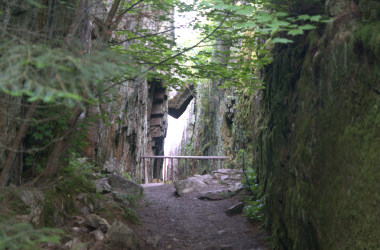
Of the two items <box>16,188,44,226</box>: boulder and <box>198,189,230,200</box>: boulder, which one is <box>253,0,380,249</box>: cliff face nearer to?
<box>16,188,44,226</box>: boulder

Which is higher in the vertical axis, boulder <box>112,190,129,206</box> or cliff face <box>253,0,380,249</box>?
cliff face <box>253,0,380,249</box>

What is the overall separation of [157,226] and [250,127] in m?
5.31

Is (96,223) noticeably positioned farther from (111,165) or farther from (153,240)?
A: (111,165)

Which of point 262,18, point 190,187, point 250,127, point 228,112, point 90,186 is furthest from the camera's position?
point 228,112

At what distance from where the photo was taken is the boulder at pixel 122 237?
4.14m

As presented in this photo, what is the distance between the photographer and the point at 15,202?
11.4 feet

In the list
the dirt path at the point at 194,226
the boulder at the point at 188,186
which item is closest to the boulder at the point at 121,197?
the dirt path at the point at 194,226

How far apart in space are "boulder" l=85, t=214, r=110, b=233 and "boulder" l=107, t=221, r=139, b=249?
142 mm

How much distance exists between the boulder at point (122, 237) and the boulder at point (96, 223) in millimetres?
142

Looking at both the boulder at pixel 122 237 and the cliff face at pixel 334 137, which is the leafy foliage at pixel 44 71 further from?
the boulder at pixel 122 237

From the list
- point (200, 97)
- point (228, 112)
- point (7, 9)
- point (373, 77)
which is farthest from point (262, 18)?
point (200, 97)

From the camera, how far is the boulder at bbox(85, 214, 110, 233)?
4.33 m

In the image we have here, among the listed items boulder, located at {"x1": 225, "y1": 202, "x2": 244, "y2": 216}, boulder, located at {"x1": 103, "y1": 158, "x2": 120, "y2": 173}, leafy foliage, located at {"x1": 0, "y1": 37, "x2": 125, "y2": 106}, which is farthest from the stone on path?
leafy foliage, located at {"x1": 0, "y1": 37, "x2": 125, "y2": 106}

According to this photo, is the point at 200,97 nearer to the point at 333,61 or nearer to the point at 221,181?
the point at 221,181
